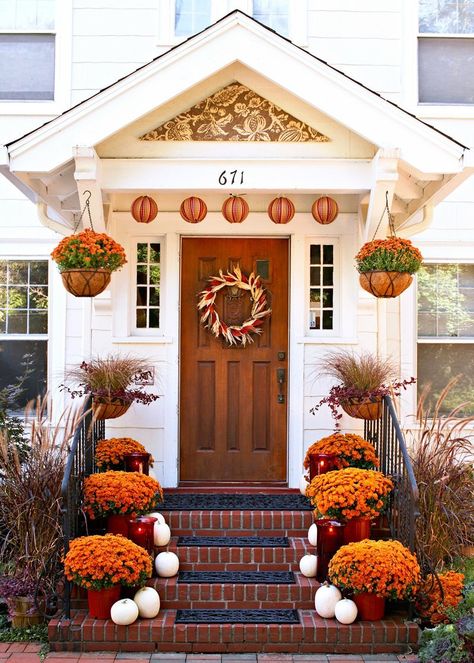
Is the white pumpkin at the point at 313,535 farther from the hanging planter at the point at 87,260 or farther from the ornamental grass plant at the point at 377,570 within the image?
the hanging planter at the point at 87,260

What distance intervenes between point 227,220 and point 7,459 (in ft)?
8.86

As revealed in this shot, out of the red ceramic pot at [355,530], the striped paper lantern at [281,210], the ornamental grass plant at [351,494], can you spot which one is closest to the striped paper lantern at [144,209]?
the striped paper lantern at [281,210]

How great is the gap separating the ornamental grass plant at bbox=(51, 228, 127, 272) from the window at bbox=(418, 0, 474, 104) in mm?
3724

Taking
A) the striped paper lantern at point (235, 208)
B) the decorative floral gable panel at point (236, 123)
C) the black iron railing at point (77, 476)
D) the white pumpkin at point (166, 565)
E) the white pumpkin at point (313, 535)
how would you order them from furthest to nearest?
the striped paper lantern at point (235, 208) → the decorative floral gable panel at point (236, 123) → the white pumpkin at point (313, 535) → the white pumpkin at point (166, 565) → the black iron railing at point (77, 476)

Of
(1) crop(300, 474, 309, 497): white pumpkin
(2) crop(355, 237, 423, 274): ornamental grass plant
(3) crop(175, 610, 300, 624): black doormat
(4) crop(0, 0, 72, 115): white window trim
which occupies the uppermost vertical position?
(4) crop(0, 0, 72, 115): white window trim

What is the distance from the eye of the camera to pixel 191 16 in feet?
25.4

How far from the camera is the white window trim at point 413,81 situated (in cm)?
761

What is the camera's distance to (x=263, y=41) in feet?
19.8

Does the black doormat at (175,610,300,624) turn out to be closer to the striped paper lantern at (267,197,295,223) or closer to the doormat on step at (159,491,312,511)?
the doormat on step at (159,491,312,511)

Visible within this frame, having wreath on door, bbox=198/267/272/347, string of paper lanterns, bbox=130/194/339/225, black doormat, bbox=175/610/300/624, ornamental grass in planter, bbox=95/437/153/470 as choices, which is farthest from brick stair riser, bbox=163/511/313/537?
string of paper lanterns, bbox=130/194/339/225

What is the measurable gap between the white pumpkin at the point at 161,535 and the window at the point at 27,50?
441 centimetres

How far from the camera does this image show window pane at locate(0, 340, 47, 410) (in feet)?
25.0

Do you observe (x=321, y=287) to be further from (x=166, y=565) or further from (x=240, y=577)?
(x=166, y=565)

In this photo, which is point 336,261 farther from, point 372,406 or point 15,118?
point 15,118
